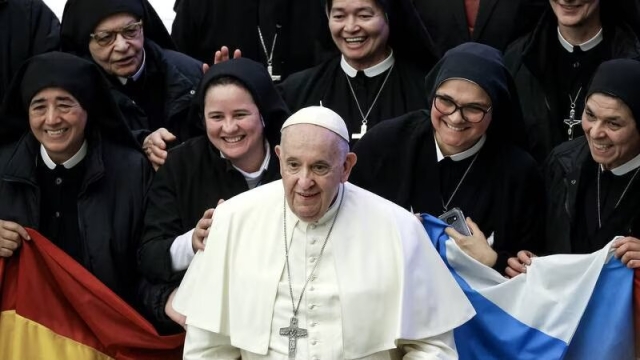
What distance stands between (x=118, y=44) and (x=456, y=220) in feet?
7.14

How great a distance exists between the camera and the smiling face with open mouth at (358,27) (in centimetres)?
736

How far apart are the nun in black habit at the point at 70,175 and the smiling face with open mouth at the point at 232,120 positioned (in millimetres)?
504

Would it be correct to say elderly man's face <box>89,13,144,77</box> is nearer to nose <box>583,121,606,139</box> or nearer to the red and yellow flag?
the red and yellow flag

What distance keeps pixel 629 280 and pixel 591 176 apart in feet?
2.27

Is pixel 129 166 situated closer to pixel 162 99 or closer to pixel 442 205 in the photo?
pixel 162 99

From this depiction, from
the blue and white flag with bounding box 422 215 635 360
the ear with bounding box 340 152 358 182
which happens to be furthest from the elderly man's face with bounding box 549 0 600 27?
the ear with bounding box 340 152 358 182

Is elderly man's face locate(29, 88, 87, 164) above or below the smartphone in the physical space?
above

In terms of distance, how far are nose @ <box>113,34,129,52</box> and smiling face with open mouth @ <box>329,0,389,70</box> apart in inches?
A: 42.5

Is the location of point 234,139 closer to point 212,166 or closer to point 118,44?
point 212,166

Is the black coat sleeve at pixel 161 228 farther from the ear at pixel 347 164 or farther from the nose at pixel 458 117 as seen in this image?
the nose at pixel 458 117

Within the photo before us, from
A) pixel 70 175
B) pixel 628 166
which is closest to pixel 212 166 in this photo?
pixel 70 175

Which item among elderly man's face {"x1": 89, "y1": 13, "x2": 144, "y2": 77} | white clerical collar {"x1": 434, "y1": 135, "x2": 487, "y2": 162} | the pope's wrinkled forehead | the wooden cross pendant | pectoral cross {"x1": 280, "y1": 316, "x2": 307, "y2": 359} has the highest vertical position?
elderly man's face {"x1": 89, "y1": 13, "x2": 144, "y2": 77}

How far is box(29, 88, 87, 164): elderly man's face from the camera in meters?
6.74

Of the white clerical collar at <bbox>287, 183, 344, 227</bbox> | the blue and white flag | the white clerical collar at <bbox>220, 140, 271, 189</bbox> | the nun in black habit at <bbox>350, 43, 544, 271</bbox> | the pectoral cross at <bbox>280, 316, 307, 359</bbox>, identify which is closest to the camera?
the pectoral cross at <bbox>280, 316, 307, 359</bbox>
